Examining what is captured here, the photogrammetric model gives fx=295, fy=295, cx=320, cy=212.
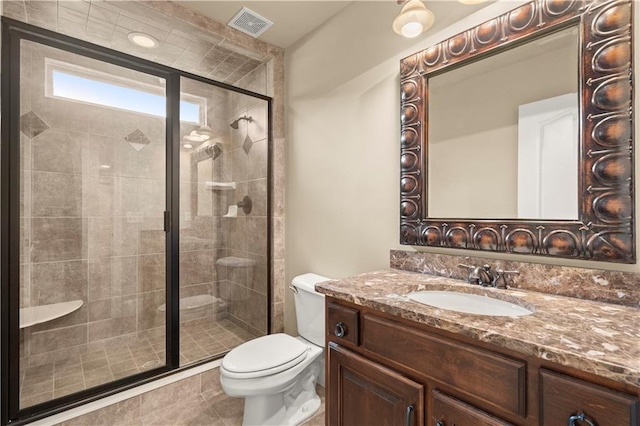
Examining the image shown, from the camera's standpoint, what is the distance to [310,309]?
6.08 feet

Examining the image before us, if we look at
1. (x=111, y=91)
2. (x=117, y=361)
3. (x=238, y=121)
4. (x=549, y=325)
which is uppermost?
(x=111, y=91)

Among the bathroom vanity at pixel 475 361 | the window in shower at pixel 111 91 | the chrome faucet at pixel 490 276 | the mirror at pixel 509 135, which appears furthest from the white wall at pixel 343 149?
the window in shower at pixel 111 91

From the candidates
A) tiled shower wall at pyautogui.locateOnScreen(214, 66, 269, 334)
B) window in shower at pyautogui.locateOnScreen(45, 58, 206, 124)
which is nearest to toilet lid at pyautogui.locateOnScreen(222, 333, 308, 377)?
tiled shower wall at pyautogui.locateOnScreen(214, 66, 269, 334)

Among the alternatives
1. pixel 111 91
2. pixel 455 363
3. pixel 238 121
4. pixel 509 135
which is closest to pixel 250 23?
pixel 238 121

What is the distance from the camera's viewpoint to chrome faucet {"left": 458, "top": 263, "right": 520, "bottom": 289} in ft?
3.87


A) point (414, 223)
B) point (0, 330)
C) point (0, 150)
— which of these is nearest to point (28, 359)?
point (0, 330)

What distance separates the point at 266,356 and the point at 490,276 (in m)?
1.18

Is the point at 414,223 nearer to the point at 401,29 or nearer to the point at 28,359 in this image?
the point at 401,29

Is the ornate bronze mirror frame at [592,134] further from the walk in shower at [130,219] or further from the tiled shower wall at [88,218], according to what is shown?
the tiled shower wall at [88,218]

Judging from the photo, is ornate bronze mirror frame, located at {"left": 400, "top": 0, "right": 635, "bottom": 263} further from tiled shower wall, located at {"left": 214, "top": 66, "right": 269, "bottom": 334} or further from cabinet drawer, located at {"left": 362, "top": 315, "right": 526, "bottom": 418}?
tiled shower wall, located at {"left": 214, "top": 66, "right": 269, "bottom": 334}

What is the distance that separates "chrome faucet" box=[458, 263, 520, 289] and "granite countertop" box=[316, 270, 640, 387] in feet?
0.13

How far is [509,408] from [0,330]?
88.0 inches

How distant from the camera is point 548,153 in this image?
1.12 metres

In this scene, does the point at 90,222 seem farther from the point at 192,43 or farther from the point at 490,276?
the point at 490,276
